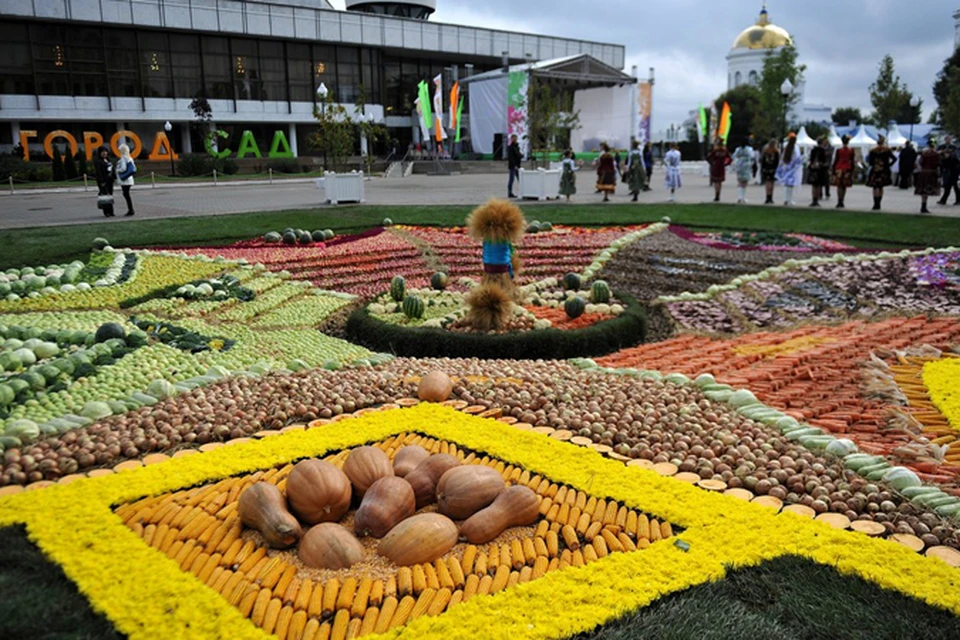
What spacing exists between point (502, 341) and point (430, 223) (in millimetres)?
9014

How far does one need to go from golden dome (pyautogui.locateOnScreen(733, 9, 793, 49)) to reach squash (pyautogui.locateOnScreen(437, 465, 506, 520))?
96223 millimetres

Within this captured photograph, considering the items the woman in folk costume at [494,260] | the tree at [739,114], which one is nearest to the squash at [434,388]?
the woman in folk costume at [494,260]

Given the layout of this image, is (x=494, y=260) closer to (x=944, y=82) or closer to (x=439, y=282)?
(x=439, y=282)

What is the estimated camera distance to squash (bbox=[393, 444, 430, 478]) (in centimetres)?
367

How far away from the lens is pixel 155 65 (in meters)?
49.0

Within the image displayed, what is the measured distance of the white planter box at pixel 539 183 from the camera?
22.9 meters

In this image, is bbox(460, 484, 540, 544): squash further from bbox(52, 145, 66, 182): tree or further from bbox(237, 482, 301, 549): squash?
bbox(52, 145, 66, 182): tree

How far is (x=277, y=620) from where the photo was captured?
2674mm

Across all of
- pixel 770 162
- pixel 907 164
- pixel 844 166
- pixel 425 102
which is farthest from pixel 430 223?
pixel 425 102

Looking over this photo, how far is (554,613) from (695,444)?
1884 millimetres

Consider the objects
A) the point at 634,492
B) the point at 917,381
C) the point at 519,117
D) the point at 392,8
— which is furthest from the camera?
the point at 392,8

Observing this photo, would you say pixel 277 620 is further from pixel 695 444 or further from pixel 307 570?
pixel 695 444

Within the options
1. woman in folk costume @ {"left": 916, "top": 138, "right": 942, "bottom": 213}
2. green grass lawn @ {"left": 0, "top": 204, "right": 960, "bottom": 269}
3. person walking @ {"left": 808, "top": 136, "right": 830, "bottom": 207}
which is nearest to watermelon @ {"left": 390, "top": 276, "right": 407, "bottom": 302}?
green grass lawn @ {"left": 0, "top": 204, "right": 960, "bottom": 269}

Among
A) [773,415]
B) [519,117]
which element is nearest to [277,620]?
[773,415]
